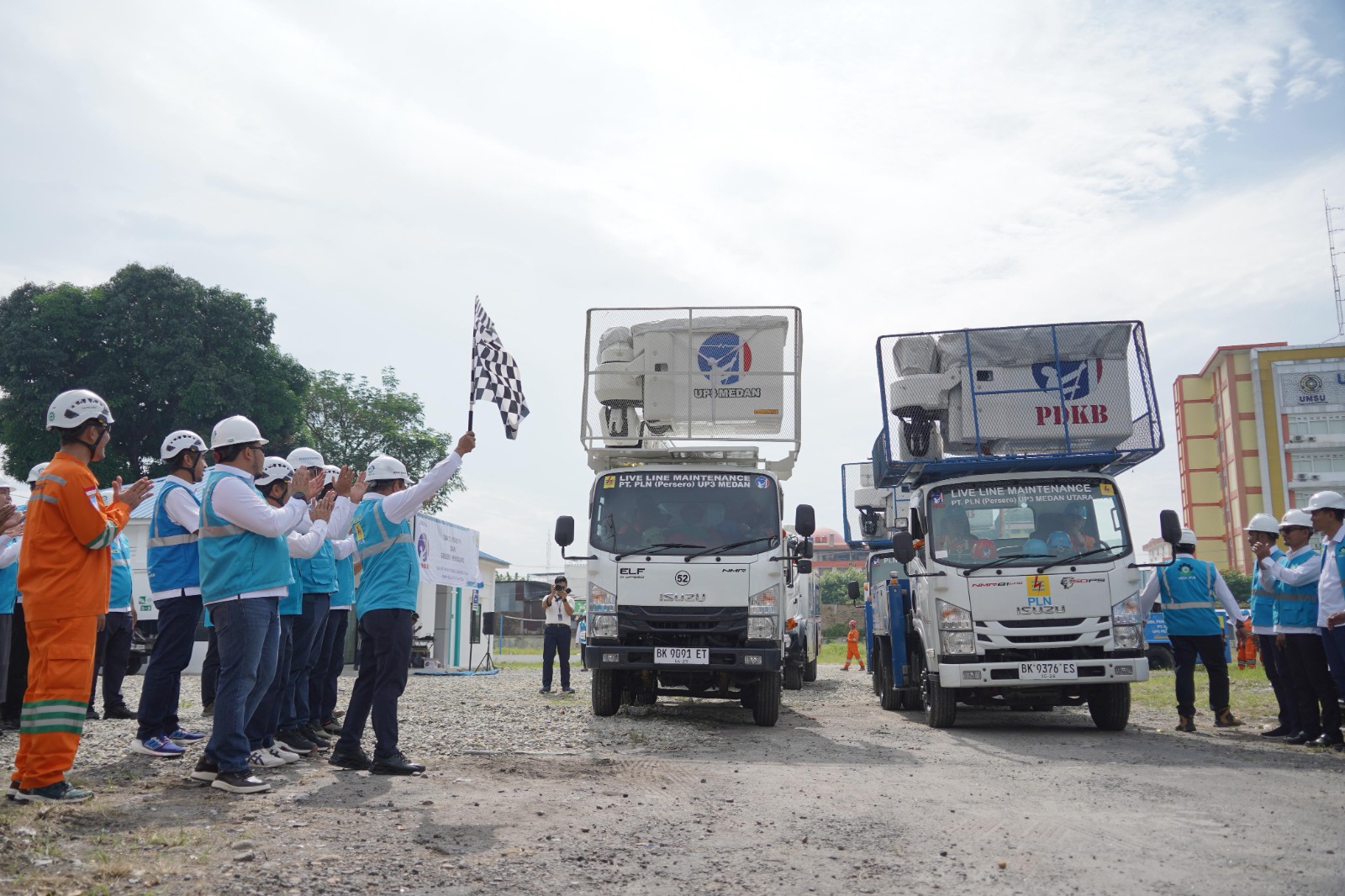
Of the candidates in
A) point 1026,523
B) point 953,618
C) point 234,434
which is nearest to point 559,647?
point 953,618

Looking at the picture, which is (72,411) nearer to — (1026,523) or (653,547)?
(653,547)

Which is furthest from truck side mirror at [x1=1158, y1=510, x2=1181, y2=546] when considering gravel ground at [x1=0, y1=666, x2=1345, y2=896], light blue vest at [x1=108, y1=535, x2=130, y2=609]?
light blue vest at [x1=108, y1=535, x2=130, y2=609]

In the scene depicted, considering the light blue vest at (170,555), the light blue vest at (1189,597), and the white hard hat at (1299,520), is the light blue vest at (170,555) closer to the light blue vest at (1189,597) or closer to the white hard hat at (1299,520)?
the light blue vest at (1189,597)

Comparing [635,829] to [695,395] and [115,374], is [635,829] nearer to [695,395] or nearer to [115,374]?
[695,395]

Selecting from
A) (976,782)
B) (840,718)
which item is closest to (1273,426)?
(840,718)

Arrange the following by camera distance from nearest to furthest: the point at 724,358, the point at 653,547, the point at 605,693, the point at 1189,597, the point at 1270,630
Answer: the point at 1270,630 → the point at 1189,597 → the point at 653,547 → the point at 605,693 → the point at 724,358

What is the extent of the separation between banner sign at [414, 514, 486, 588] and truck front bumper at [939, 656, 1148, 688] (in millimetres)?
15111

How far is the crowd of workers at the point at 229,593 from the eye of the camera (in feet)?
16.2

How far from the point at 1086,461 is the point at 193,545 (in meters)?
8.07

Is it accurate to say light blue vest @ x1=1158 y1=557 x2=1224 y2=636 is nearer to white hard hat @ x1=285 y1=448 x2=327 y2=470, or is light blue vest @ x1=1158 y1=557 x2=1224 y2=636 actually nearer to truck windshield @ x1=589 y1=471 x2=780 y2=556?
truck windshield @ x1=589 y1=471 x2=780 y2=556

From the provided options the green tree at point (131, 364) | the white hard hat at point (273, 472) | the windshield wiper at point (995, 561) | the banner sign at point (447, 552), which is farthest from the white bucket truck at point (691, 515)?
the green tree at point (131, 364)

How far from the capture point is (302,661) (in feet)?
24.6

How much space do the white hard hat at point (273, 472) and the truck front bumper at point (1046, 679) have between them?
603 centimetres

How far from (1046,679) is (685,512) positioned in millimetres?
3769
